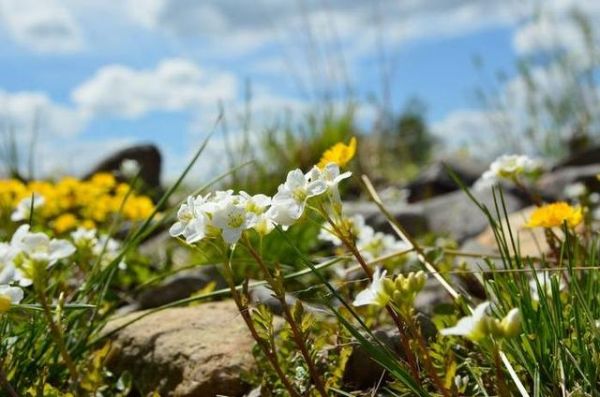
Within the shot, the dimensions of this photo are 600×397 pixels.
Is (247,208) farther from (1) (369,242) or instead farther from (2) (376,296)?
(1) (369,242)

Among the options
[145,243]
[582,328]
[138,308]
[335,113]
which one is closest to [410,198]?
[335,113]

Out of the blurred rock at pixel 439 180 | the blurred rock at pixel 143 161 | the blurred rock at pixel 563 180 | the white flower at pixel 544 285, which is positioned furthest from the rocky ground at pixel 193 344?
the blurred rock at pixel 143 161

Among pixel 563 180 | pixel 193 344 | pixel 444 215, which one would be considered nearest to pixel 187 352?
pixel 193 344

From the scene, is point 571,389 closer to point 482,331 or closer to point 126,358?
point 482,331

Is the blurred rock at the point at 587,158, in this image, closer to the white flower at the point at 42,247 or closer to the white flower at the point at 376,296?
the white flower at the point at 376,296

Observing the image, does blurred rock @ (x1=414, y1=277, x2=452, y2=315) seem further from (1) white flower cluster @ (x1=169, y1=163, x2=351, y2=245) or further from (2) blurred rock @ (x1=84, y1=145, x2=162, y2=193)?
(2) blurred rock @ (x1=84, y1=145, x2=162, y2=193)

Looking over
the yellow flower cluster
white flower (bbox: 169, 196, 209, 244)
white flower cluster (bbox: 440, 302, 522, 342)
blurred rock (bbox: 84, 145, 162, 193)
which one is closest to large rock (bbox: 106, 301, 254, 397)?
white flower (bbox: 169, 196, 209, 244)

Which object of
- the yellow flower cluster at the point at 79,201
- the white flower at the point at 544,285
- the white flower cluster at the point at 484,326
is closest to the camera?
the white flower cluster at the point at 484,326

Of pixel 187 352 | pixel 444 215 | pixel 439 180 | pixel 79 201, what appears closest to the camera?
pixel 187 352
